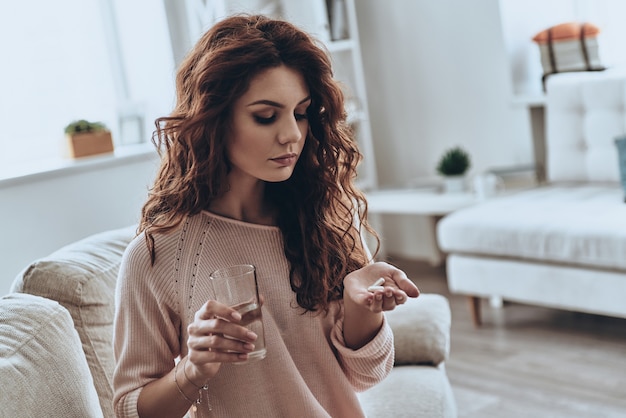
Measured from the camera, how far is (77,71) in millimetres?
3938

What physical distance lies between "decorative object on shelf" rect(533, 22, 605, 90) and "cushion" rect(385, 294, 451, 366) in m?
2.39

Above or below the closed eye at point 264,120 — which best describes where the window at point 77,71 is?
above

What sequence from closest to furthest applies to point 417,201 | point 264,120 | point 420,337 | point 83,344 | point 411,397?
1. point 264,120
2. point 83,344
3. point 411,397
4. point 420,337
5. point 417,201

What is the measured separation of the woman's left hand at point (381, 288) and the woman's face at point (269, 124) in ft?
0.65

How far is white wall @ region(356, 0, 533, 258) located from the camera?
438 centimetres

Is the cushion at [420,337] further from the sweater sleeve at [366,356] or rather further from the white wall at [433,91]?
the white wall at [433,91]

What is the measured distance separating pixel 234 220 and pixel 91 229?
2.07 meters

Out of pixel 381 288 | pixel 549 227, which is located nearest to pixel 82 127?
pixel 549 227

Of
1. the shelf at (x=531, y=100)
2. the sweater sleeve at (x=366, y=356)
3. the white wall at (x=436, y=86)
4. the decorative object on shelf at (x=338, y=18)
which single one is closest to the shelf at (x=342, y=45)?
the decorative object on shelf at (x=338, y=18)

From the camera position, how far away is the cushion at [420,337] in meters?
1.95

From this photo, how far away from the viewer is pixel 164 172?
4.78 ft

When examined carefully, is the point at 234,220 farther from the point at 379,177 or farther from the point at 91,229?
the point at 379,177

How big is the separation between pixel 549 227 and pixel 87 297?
2016mm

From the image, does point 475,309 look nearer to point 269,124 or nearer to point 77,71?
point 77,71
